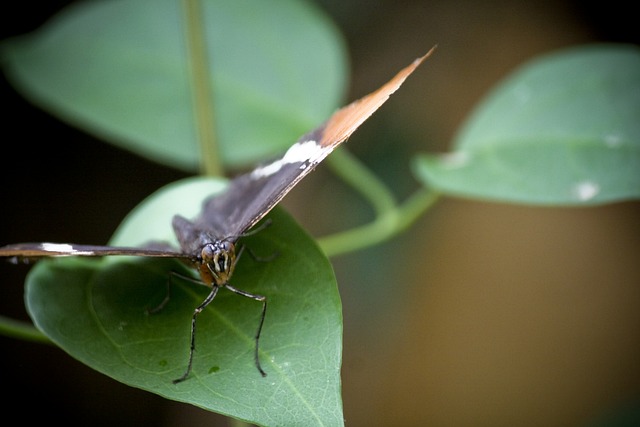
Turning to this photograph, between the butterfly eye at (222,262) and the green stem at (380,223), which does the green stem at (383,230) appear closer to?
the green stem at (380,223)

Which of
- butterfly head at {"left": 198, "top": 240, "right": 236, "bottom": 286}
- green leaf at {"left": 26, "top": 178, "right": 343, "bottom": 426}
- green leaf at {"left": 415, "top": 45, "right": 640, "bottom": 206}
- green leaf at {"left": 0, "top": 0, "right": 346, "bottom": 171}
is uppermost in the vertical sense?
green leaf at {"left": 0, "top": 0, "right": 346, "bottom": 171}

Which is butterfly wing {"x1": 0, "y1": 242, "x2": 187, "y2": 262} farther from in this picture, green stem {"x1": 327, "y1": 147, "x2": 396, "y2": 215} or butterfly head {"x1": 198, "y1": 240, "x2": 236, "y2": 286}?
green stem {"x1": 327, "y1": 147, "x2": 396, "y2": 215}

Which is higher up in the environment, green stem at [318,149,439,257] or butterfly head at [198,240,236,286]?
green stem at [318,149,439,257]

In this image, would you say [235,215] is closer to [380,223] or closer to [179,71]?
[380,223]

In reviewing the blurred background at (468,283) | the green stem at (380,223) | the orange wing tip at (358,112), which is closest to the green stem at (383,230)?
the green stem at (380,223)

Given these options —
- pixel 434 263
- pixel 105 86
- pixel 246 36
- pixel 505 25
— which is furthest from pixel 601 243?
pixel 105 86

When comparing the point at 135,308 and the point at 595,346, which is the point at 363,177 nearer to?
the point at 135,308

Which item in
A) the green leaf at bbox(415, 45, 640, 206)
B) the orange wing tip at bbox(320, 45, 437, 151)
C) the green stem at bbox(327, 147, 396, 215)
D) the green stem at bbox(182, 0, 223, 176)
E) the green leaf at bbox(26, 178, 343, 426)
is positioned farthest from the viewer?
the green stem at bbox(327, 147, 396, 215)

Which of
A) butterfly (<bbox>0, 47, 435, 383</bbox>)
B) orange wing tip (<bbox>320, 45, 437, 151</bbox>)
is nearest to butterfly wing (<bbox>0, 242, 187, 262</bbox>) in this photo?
butterfly (<bbox>0, 47, 435, 383</bbox>)
